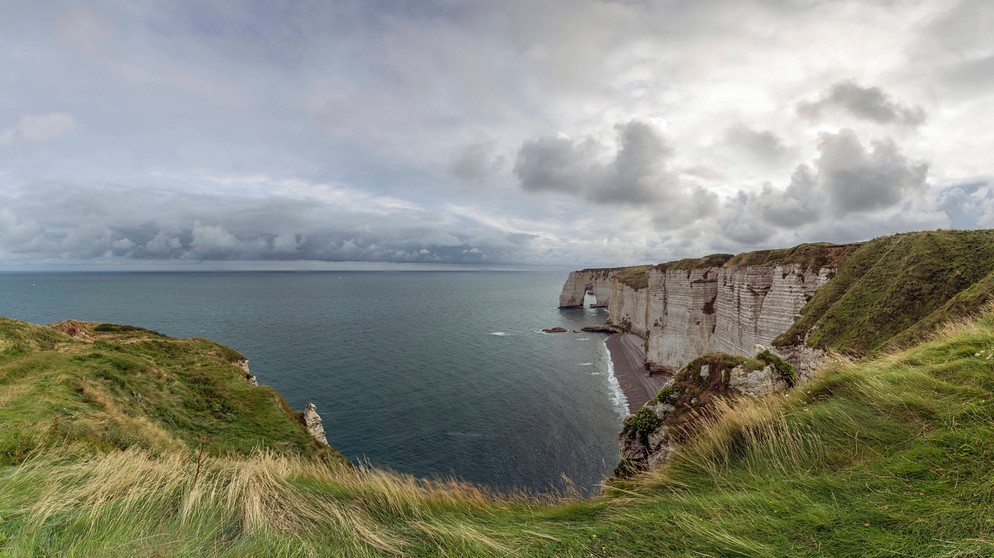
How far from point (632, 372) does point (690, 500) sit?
2239 inches

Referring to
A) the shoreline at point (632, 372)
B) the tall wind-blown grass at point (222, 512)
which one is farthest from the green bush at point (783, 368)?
the shoreline at point (632, 372)

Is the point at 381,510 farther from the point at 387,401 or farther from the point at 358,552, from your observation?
the point at 387,401

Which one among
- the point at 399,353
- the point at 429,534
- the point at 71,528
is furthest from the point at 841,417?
the point at 399,353

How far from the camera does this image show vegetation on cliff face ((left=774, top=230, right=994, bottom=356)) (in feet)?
62.6

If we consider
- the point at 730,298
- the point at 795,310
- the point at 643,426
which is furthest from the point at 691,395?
the point at 730,298

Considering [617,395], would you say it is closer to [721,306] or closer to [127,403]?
[721,306]

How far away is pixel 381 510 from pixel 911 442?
755 cm

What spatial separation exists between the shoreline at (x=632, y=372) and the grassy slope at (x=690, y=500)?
31253 millimetres

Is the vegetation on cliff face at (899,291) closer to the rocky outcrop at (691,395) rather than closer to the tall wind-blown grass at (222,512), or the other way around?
the rocky outcrop at (691,395)

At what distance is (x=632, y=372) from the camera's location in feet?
190

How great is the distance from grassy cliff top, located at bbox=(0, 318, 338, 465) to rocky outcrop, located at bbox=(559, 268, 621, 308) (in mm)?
128046

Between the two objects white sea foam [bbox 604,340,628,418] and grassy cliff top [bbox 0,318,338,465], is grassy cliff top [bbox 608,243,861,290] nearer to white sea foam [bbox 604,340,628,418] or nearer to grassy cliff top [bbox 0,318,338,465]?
white sea foam [bbox 604,340,628,418]

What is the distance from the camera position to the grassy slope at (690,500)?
3877 millimetres

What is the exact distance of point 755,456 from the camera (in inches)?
241
